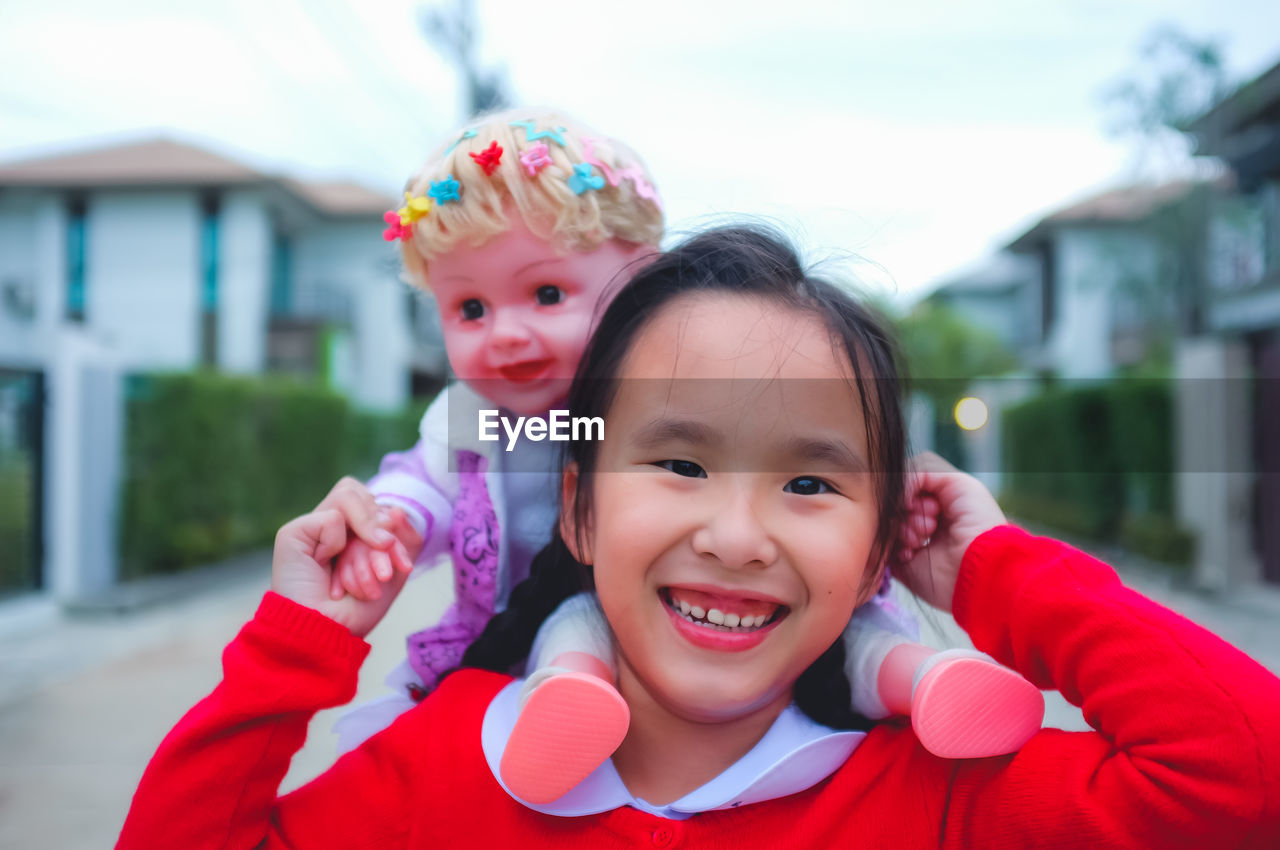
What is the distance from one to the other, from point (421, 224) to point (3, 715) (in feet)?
12.8

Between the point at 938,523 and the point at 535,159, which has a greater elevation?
the point at 535,159

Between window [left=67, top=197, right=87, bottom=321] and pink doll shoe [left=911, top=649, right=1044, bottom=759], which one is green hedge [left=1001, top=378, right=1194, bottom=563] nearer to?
pink doll shoe [left=911, top=649, right=1044, bottom=759]

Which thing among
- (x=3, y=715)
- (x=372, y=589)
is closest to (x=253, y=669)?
(x=372, y=589)

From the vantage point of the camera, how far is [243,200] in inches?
640

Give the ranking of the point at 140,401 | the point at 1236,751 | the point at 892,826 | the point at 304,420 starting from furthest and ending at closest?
the point at 304,420 < the point at 140,401 < the point at 892,826 < the point at 1236,751

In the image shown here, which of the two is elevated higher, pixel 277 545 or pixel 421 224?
pixel 421 224

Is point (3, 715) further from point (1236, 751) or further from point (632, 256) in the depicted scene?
point (1236, 751)

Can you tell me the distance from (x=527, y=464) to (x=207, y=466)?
23.7 ft

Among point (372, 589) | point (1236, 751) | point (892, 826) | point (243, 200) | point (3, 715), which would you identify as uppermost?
point (243, 200)

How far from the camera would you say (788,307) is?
1.00 metres

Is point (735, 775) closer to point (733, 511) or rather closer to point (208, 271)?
point (733, 511)

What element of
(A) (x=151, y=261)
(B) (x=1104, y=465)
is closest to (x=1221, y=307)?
(B) (x=1104, y=465)

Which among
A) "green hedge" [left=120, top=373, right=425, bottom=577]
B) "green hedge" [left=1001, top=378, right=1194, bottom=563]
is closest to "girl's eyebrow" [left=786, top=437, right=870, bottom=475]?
"green hedge" [left=120, top=373, right=425, bottom=577]

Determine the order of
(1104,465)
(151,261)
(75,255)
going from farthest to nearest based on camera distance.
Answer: (151,261) → (75,255) → (1104,465)
